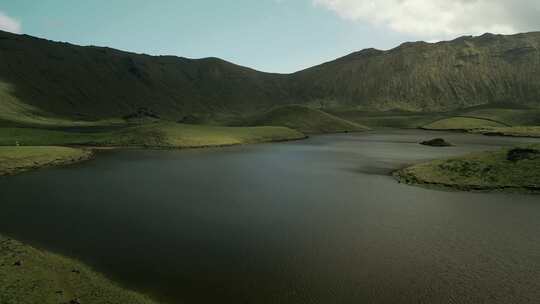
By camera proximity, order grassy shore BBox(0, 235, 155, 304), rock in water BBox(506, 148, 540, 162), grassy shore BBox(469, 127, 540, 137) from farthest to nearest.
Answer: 1. grassy shore BBox(469, 127, 540, 137)
2. rock in water BBox(506, 148, 540, 162)
3. grassy shore BBox(0, 235, 155, 304)

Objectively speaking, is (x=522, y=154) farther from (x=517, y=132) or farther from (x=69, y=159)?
(x=517, y=132)

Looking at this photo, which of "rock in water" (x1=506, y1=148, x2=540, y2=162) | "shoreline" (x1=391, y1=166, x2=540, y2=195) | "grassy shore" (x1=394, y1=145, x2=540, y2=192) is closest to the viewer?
"shoreline" (x1=391, y1=166, x2=540, y2=195)

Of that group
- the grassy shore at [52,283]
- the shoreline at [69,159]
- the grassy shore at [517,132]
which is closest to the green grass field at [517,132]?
the grassy shore at [517,132]

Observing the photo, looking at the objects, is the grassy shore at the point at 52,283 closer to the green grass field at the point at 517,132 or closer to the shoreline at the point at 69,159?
the shoreline at the point at 69,159

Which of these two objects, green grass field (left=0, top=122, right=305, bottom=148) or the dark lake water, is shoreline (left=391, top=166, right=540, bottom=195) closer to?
the dark lake water

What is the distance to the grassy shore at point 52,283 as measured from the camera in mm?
20188

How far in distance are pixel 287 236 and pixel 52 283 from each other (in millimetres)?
17273

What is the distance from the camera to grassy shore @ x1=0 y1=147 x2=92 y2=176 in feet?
220

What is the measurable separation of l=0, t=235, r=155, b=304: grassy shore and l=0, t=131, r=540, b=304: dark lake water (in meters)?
1.31

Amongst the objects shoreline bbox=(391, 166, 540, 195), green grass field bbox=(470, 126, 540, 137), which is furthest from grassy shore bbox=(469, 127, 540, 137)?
shoreline bbox=(391, 166, 540, 195)

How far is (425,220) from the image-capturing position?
36.7m

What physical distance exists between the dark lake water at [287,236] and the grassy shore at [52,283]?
4.31 ft

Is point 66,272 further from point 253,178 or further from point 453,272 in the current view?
point 253,178

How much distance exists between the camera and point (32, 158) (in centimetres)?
7425
